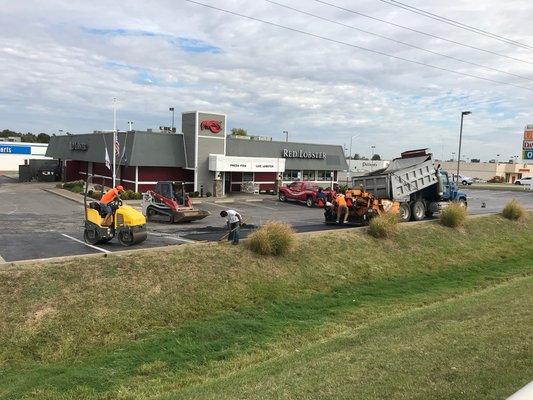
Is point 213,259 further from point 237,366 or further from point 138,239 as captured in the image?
point 237,366

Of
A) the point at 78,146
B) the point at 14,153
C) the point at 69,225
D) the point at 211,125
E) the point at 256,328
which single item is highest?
the point at 211,125

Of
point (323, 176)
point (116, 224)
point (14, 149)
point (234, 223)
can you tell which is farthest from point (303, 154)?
point (14, 149)

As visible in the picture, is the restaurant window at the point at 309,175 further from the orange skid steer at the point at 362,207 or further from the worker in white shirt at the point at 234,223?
the worker in white shirt at the point at 234,223

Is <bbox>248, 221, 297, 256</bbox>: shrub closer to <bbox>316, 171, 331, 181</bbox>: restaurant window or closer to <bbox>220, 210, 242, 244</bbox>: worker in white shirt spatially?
<bbox>220, 210, 242, 244</bbox>: worker in white shirt

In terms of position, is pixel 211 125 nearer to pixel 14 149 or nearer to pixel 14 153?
pixel 14 149

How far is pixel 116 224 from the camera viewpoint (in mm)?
15812

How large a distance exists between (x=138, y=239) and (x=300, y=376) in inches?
386

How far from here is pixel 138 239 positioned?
52.0 ft

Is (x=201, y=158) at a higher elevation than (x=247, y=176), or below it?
higher

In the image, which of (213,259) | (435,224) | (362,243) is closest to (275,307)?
(213,259)

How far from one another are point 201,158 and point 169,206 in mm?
16164

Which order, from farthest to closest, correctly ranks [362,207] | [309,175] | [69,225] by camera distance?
[309,175] < [362,207] < [69,225]

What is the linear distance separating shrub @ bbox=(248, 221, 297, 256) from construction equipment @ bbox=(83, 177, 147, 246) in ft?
11.6

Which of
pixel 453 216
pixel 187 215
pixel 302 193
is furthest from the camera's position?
pixel 302 193
